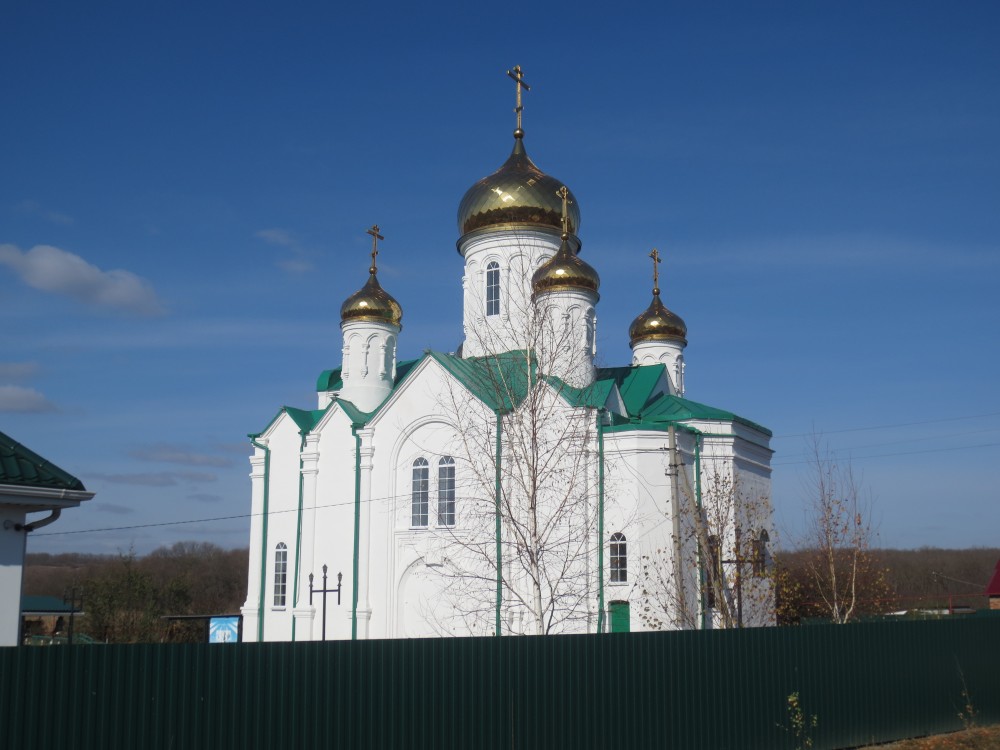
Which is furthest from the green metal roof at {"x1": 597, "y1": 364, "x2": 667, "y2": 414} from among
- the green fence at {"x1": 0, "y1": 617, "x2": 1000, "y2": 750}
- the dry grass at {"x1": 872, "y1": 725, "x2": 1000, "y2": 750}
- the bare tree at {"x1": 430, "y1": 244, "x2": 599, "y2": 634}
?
the dry grass at {"x1": 872, "y1": 725, "x2": 1000, "y2": 750}

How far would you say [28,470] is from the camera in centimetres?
793

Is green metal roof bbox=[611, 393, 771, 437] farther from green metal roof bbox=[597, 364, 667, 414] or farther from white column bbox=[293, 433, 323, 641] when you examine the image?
white column bbox=[293, 433, 323, 641]

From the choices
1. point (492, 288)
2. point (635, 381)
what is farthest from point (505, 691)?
point (492, 288)

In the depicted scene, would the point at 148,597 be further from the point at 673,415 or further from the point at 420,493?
the point at 673,415

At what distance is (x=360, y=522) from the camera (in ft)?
71.7

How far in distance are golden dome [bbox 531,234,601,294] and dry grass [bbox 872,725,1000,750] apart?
41.2 ft

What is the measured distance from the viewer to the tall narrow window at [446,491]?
21062 millimetres

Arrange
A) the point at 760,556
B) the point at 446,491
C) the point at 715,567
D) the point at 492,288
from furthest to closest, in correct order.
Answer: the point at 492,288 < the point at 446,491 < the point at 760,556 < the point at 715,567

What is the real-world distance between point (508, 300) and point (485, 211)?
2454mm

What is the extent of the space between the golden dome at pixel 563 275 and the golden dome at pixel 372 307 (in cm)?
404

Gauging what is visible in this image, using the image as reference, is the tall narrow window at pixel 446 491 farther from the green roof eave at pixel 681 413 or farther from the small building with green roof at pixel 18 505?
the small building with green roof at pixel 18 505

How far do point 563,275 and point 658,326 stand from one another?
5.80m

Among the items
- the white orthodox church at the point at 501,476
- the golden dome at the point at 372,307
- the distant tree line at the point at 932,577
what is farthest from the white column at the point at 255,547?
the distant tree line at the point at 932,577

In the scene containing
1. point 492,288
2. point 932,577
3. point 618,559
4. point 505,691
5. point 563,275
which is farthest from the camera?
point 932,577
